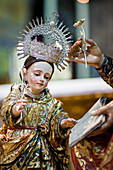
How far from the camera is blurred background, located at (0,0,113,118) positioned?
2.45m

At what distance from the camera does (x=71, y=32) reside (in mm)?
2438

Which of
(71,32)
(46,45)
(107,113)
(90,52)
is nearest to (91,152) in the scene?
(107,113)

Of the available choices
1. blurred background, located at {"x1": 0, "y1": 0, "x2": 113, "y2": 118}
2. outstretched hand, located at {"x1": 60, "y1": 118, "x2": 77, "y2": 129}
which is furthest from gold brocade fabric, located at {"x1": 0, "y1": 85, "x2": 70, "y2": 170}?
blurred background, located at {"x1": 0, "y1": 0, "x2": 113, "y2": 118}

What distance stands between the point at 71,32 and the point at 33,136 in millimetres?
1335

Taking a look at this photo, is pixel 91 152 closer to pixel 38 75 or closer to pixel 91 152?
pixel 91 152

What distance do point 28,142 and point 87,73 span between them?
4.37ft

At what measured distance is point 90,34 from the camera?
2.48m

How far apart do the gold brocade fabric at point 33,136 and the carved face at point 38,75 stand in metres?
0.09

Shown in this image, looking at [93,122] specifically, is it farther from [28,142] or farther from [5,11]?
[5,11]

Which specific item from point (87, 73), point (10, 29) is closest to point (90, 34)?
point (87, 73)

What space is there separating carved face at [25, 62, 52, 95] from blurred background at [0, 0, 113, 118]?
903mm

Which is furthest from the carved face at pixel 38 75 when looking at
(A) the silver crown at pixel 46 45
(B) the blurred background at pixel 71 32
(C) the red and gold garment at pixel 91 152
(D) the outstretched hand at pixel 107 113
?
(B) the blurred background at pixel 71 32

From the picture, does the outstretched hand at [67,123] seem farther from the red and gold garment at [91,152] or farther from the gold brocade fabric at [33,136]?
the red and gold garment at [91,152]

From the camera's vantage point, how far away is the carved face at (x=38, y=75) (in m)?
1.51
